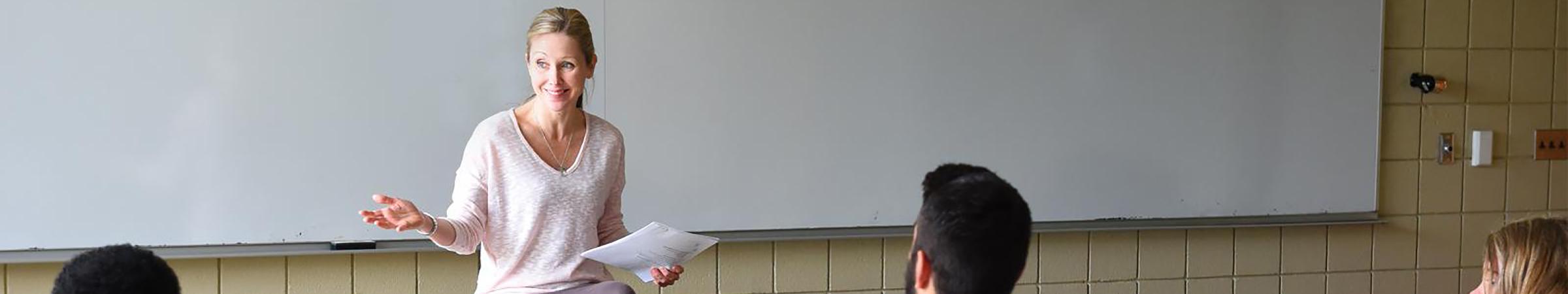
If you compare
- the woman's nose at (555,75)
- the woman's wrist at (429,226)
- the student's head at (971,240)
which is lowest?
the woman's wrist at (429,226)

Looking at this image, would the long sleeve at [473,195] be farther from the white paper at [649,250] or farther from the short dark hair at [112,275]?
the short dark hair at [112,275]

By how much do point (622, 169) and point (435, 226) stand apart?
1.41 ft

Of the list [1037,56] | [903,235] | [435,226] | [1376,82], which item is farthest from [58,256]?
[1376,82]

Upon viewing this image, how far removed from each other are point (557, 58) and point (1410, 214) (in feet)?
9.18

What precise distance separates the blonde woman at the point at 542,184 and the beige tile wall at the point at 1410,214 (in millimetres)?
1319

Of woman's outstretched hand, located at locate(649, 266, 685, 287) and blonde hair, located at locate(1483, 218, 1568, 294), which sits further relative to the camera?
woman's outstretched hand, located at locate(649, 266, 685, 287)

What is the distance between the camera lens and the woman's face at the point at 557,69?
8.62 feet

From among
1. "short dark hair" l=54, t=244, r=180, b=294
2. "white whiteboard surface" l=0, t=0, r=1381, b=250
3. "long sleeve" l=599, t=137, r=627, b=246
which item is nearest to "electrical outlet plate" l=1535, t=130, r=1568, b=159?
"white whiteboard surface" l=0, t=0, r=1381, b=250

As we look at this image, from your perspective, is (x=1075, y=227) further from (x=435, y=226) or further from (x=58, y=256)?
(x=58, y=256)

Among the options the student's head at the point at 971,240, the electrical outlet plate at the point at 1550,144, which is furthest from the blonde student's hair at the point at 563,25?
the electrical outlet plate at the point at 1550,144

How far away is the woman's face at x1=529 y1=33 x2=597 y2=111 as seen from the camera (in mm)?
2627

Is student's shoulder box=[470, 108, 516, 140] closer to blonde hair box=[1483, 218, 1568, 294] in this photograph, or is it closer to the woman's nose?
the woman's nose

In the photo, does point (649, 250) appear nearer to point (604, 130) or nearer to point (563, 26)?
point (604, 130)

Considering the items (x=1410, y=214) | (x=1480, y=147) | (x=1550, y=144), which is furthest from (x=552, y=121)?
(x=1550, y=144)
